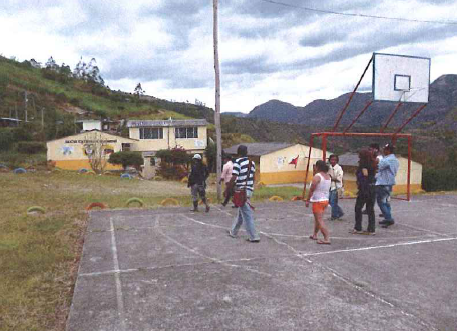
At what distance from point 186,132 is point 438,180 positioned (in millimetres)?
27899

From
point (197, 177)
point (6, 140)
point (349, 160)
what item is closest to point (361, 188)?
point (197, 177)

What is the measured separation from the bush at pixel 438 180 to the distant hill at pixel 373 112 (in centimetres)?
497

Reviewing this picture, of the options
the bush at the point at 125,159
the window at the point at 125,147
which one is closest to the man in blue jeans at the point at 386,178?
the bush at the point at 125,159

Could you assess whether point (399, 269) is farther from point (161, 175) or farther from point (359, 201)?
point (161, 175)

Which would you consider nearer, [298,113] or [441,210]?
[441,210]

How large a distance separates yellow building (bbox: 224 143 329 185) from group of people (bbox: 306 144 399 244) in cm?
2492

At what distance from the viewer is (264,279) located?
547 centimetres

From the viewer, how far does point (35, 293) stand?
487 centimetres

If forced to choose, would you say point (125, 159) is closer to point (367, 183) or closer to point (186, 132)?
point (186, 132)

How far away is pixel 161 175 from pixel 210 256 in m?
31.8

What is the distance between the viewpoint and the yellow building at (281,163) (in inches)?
1377

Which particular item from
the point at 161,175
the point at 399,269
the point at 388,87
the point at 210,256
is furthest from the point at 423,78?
the point at 161,175

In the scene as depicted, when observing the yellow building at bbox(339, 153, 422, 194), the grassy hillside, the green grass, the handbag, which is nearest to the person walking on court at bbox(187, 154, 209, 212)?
the green grass

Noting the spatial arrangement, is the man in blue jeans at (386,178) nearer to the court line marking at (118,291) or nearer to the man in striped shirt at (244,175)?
the man in striped shirt at (244,175)
